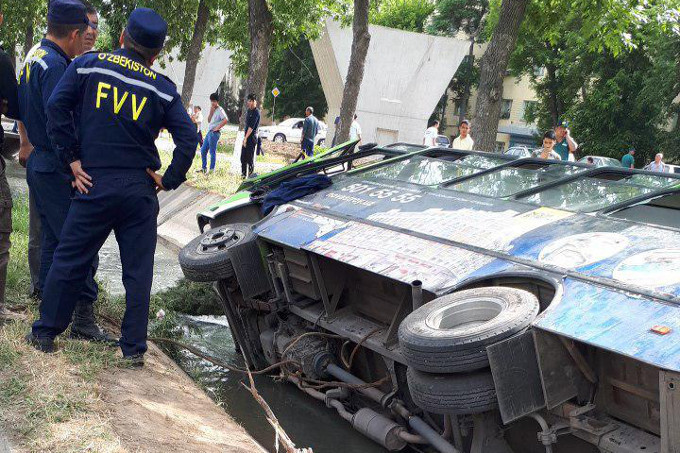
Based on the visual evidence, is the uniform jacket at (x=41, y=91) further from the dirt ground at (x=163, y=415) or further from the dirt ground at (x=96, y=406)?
the dirt ground at (x=163, y=415)

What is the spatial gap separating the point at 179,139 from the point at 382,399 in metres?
2.07

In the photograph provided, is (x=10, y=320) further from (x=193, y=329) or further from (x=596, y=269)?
(x=596, y=269)

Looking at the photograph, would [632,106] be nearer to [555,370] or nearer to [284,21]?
[284,21]

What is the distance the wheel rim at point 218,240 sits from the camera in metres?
6.26

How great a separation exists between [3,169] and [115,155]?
41.2 inches

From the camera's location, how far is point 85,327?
530 cm

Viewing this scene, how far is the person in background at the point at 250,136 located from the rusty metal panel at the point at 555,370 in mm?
12512

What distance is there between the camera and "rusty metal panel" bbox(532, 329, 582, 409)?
146 inches

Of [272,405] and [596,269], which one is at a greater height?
[596,269]

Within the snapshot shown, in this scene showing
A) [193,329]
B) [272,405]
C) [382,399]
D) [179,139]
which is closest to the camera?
[179,139]

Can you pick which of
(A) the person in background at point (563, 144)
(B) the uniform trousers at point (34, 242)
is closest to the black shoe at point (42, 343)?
(B) the uniform trousers at point (34, 242)

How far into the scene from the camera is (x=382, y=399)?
5.16 meters

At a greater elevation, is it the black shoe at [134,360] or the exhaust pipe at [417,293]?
the exhaust pipe at [417,293]

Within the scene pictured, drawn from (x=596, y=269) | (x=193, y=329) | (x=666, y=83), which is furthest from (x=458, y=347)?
(x=666, y=83)
